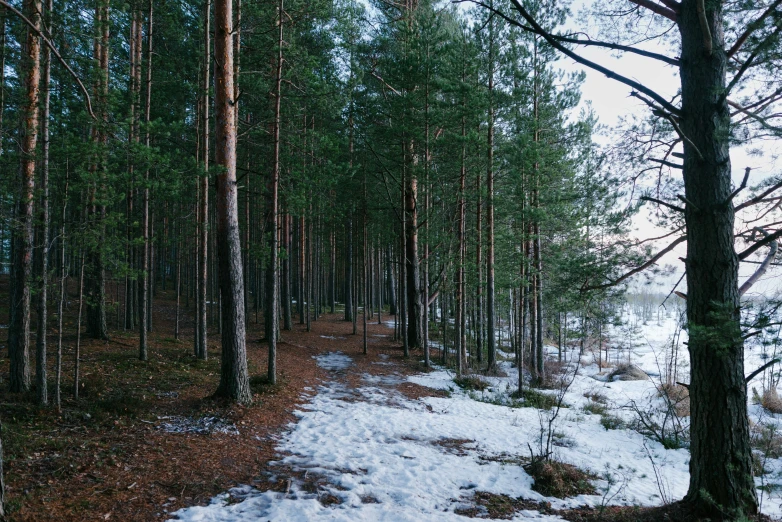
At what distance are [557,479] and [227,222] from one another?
634 centimetres

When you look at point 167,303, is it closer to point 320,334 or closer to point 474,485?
point 320,334

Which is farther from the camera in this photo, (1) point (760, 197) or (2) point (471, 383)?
(2) point (471, 383)

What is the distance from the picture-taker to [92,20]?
6797 millimetres

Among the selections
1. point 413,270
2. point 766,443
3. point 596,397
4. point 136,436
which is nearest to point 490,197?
point 413,270

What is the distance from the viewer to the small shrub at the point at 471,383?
11.3 metres

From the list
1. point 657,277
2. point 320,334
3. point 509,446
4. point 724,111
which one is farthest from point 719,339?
point 320,334

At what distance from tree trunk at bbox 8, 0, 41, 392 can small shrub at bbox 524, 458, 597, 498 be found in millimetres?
7283

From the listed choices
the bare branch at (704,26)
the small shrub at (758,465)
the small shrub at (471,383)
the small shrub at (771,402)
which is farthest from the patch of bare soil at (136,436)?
the small shrub at (771,402)

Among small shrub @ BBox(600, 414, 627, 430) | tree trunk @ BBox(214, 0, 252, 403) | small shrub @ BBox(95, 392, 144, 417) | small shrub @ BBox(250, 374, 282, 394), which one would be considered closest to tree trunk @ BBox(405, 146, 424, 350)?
small shrub @ BBox(250, 374, 282, 394)

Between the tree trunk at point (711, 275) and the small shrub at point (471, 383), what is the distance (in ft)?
24.2

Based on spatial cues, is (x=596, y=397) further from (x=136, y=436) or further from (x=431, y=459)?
(x=136, y=436)

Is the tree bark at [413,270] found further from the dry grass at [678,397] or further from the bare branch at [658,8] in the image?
the bare branch at [658,8]

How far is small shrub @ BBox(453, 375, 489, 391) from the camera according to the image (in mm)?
11310

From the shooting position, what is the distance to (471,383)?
1141cm
